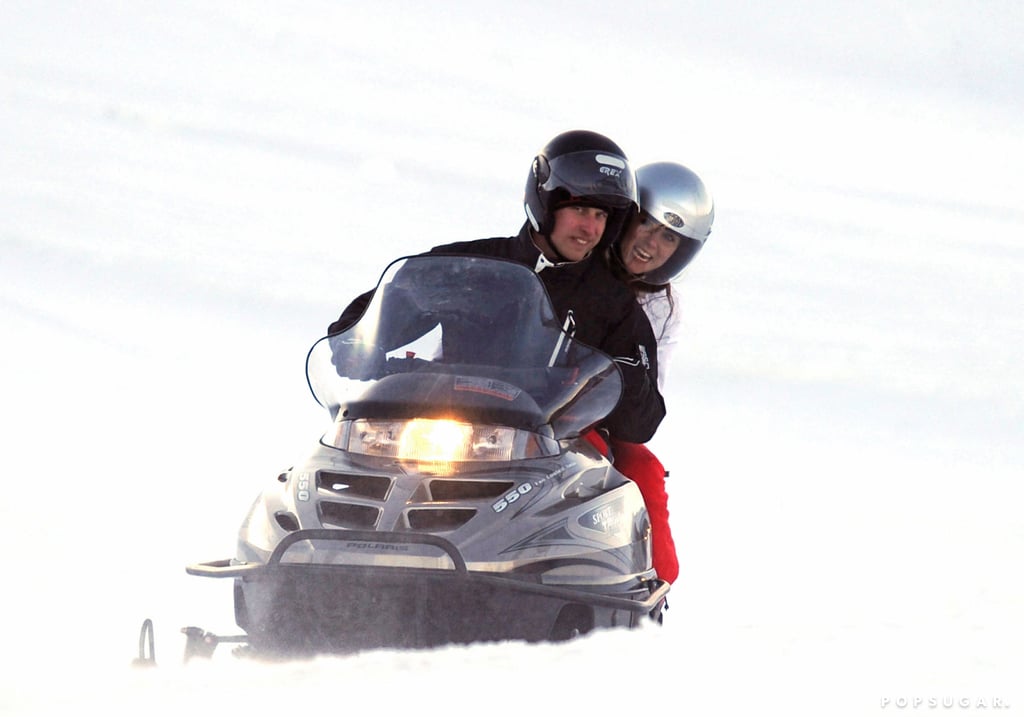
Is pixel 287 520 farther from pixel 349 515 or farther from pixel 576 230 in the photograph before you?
pixel 576 230

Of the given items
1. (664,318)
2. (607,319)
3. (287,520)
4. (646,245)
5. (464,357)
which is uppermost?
(646,245)

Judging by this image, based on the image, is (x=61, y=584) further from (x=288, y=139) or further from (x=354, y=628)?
(x=288, y=139)

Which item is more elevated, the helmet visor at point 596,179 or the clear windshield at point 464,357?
the helmet visor at point 596,179

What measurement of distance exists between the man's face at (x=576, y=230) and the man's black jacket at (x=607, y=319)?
0.17ft

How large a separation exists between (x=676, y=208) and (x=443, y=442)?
9.03 feet

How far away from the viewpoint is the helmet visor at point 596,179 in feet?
19.3

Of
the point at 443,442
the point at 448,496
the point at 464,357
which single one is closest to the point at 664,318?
the point at 464,357

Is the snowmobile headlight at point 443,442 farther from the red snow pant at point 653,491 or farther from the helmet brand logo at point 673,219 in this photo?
the helmet brand logo at point 673,219

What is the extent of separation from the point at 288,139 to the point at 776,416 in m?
28.9

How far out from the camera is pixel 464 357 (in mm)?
4883

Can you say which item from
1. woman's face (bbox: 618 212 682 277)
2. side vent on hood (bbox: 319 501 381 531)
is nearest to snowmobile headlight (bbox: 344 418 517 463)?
side vent on hood (bbox: 319 501 381 531)

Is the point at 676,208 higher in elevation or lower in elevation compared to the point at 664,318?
higher

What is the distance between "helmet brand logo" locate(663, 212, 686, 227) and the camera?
6.97 meters

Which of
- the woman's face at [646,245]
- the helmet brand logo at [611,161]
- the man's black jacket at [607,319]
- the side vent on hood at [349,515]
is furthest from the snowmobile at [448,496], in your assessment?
the woman's face at [646,245]
